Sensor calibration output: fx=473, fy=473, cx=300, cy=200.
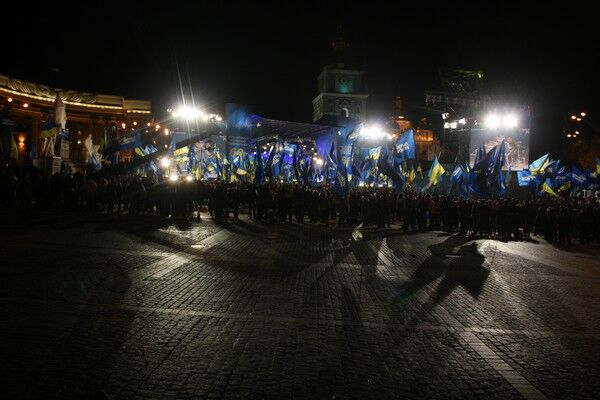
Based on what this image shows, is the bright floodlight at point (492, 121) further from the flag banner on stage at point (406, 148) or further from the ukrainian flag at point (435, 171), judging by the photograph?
the flag banner on stage at point (406, 148)

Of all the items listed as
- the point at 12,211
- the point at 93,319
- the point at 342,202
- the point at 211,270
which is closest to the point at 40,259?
the point at 211,270

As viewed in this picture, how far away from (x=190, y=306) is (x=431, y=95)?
117 feet

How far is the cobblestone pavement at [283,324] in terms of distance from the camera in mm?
4742

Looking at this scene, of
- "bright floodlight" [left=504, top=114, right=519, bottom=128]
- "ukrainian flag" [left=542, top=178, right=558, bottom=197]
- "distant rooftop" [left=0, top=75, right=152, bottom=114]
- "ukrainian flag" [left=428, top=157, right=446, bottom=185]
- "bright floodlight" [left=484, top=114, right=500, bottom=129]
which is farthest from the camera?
"distant rooftop" [left=0, top=75, right=152, bottom=114]

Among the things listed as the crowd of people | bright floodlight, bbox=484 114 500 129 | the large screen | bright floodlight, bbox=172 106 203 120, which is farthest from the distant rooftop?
the large screen

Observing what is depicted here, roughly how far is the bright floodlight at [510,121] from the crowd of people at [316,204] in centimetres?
1049

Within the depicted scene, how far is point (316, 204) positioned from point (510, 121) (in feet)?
55.5

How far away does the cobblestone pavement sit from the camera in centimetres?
474

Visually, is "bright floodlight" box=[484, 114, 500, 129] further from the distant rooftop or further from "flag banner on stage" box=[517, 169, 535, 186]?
the distant rooftop

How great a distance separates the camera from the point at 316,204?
2412 centimetres

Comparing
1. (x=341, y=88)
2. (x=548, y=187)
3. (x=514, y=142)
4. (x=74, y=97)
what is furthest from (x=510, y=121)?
(x=341, y=88)

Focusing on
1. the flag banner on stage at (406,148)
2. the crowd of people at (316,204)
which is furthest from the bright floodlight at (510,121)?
the flag banner on stage at (406,148)

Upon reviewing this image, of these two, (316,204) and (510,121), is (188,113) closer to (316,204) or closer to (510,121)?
(316,204)

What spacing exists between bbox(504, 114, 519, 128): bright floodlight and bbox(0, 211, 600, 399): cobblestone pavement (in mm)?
21430
